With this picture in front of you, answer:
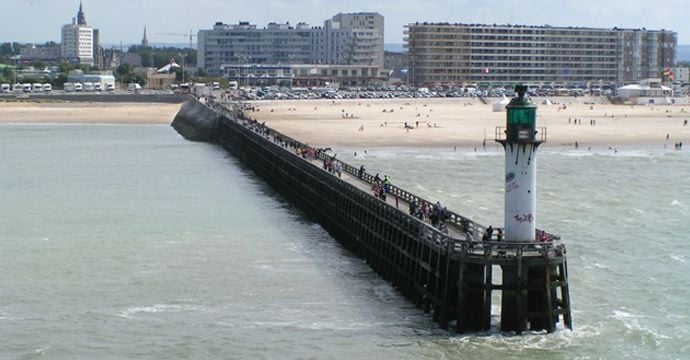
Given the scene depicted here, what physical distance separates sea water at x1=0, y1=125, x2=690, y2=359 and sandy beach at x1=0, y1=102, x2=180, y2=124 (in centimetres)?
7284

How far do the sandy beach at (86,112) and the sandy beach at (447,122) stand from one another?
12.8 meters

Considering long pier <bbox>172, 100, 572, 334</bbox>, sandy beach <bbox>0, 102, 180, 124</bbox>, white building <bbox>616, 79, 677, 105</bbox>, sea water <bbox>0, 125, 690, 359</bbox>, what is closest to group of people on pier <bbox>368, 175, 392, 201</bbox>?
long pier <bbox>172, 100, 572, 334</bbox>

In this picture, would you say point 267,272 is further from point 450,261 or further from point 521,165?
point 521,165

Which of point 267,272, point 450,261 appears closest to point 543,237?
point 450,261

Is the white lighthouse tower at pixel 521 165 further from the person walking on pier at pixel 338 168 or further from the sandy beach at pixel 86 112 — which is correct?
the sandy beach at pixel 86 112

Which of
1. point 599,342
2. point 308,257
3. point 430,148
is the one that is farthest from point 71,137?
point 599,342

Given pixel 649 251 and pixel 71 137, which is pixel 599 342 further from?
pixel 71 137

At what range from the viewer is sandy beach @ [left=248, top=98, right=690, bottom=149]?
337 ft

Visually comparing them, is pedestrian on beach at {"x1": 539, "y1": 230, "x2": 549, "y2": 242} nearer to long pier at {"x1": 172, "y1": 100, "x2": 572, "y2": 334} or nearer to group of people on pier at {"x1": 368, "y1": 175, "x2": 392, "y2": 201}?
long pier at {"x1": 172, "y1": 100, "x2": 572, "y2": 334}

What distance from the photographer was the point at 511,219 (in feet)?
106

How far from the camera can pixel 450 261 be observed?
Result: 103 feet

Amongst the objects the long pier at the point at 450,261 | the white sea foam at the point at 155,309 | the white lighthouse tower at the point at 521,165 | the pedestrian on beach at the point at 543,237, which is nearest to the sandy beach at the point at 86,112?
the long pier at the point at 450,261

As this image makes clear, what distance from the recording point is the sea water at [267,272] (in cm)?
3105

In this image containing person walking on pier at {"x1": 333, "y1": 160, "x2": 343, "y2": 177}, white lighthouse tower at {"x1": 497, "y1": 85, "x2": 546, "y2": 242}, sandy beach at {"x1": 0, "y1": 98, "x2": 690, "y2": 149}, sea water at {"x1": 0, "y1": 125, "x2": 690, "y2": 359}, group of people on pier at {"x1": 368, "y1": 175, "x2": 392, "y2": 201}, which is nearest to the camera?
sea water at {"x1": 0, "y1": 125, "x2": 690, "y2": 359}
